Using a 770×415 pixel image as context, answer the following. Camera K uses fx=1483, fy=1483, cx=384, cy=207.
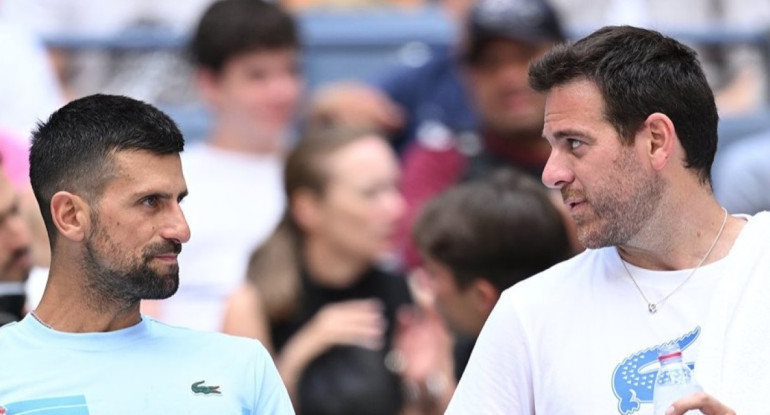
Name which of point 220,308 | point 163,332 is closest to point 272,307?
point 220,308

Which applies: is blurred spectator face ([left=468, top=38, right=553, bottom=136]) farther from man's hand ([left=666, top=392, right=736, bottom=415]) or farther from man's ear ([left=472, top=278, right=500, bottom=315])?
man's hand ([left=666, top=392, right=736, bottom=415])

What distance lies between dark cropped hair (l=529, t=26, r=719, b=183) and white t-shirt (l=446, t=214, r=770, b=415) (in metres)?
0.26

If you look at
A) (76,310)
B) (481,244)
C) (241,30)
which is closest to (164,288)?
(76,310)

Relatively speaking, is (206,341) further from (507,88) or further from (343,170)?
(507,88)

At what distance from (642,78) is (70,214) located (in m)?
1.29

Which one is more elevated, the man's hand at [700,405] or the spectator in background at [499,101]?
the spectator in background at [499,101]

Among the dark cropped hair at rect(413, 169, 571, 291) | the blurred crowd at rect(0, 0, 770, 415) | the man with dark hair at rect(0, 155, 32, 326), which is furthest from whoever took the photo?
the blurred crowd at rect(0, 0, 770, 415)

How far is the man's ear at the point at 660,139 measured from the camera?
129 inches

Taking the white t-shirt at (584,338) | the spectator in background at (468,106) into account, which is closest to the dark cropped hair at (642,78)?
the white t-shirt at (584,338)

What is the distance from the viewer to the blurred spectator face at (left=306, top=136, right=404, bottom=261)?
574 centimetres

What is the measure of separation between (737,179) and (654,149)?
3368 mm

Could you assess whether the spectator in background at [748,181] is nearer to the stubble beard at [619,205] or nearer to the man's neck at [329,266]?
the man's neck at [329,266]

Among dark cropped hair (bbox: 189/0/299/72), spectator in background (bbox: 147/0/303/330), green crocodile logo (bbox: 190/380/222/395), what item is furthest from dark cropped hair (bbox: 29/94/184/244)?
dark cropped hair (bbox: 189/0/299/72)

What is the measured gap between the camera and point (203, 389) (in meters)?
3.17
